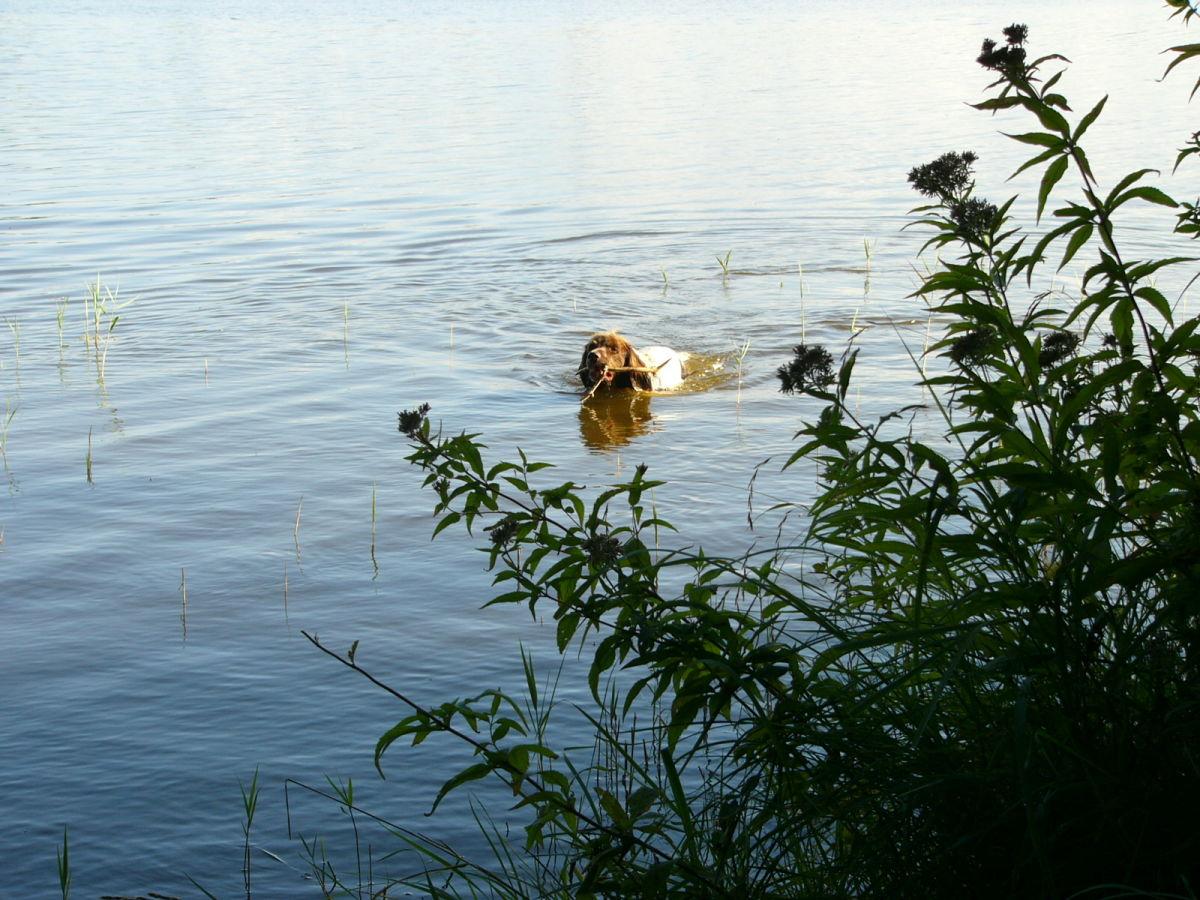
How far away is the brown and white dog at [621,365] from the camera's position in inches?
389

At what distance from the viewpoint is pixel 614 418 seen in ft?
30.8

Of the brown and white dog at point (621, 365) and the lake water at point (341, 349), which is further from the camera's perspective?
the brown and white dog at point (621, 365)

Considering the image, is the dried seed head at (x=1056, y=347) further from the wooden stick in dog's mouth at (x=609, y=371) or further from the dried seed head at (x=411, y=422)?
the wooden stick in dog's mouth at (x=609, y=371)

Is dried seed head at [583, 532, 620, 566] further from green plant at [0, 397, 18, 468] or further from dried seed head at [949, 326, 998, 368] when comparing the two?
green plant at [0, 397, 18, 468]

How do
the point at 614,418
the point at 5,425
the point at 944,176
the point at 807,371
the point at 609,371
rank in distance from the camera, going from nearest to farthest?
the point at 807,371, the point at 944,176, the point at 5,425, the point at 614,418, the point at 609,371

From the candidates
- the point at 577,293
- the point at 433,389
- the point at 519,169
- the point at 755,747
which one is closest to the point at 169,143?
the point at 519,169

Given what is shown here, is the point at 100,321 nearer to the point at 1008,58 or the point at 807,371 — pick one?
the point at 807,371

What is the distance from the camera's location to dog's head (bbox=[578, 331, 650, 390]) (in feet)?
32.3

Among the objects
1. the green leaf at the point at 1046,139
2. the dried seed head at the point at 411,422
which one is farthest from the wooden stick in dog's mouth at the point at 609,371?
the green leaf at the point at 1046,139

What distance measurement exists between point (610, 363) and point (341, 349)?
2.59 meters

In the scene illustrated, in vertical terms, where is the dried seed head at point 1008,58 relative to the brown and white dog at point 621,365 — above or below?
above

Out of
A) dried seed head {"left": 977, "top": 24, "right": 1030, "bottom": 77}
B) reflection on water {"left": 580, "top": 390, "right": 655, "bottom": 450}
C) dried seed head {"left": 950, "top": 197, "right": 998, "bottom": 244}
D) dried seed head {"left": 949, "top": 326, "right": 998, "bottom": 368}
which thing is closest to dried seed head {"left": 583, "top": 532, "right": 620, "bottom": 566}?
dried seed head {"left": 949, "top": 326, "right": 998, "bottom": 368}

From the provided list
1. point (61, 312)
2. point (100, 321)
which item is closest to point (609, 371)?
point (100, 321)

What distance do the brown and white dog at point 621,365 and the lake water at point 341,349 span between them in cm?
39
